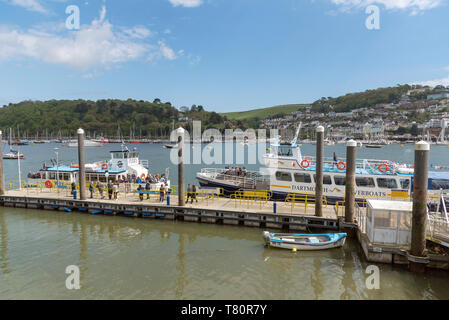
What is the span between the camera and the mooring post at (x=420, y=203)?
11.0m

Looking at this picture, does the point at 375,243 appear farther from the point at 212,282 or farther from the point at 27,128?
the point at 27,128

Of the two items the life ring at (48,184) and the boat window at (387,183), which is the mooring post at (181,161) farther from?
the boat window at (387,183)

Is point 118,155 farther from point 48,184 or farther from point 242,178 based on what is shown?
point 242,178

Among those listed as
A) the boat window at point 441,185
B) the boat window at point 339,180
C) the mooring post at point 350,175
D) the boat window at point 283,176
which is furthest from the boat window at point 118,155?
the boat window at point 441,185

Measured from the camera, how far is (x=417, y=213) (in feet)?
36.5

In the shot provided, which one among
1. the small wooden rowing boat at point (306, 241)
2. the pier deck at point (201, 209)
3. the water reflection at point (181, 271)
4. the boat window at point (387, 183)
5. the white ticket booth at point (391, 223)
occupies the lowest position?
the water reflection at point (181, 271)

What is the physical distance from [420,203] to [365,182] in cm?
919

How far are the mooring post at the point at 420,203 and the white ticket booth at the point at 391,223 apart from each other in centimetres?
79

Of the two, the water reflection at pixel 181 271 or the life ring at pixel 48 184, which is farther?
the life ring at pixel 48 184

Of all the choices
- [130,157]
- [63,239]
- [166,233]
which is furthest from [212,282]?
[130,157]

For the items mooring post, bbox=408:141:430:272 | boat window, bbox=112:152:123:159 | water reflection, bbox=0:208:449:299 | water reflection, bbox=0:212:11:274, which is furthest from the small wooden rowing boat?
boat window, bbox=112:152:123:159

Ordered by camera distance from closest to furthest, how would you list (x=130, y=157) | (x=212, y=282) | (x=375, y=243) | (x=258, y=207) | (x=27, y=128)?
(x=212, y=282) < (x=375, y=243) < (x=258, y=207) < (x=130, y=157) < (x=27, y=128)

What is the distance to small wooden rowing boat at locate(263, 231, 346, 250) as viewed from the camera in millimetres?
14250
